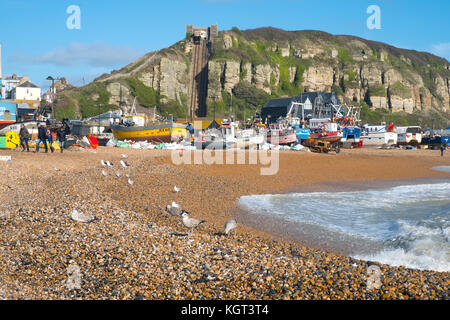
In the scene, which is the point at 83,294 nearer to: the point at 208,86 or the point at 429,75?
the point at 208,86

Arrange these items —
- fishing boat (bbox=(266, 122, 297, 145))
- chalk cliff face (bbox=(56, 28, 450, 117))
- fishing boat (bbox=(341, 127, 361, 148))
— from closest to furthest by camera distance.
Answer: fishing boat (bbox=(266, 122, 297, 145))
fishing boat (bbox=(341, 127, 361, 148))
chalk cliff face (bbox=(56, 28, 450, 117))

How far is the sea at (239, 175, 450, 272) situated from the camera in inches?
324

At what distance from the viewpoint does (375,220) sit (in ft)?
37.2

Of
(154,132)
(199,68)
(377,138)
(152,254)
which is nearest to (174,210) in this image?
(152,254)

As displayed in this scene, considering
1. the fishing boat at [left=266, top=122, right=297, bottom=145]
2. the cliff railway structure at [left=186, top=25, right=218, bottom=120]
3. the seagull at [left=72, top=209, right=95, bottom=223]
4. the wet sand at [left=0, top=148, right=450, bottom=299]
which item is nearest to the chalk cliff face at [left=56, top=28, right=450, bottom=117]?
the cliff railway structure at [left=186, top=25, right=218, bottom=120]

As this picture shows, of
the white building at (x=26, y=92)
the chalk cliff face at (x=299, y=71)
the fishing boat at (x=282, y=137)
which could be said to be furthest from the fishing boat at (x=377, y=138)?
the white building at (x=26, y=92)

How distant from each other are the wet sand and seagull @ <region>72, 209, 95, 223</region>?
0.61ft

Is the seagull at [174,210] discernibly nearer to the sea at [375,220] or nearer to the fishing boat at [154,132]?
the sea at [375,220]

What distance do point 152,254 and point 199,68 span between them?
9790 cm

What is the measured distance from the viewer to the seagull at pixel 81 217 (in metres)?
8.48

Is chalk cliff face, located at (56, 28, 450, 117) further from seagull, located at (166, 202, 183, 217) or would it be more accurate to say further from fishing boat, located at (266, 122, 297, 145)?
seagull, located at (166, 202, 183, 217)

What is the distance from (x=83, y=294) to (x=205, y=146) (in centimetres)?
2969

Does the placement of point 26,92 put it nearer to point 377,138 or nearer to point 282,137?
point 282,137

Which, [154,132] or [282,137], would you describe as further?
[282,137]
